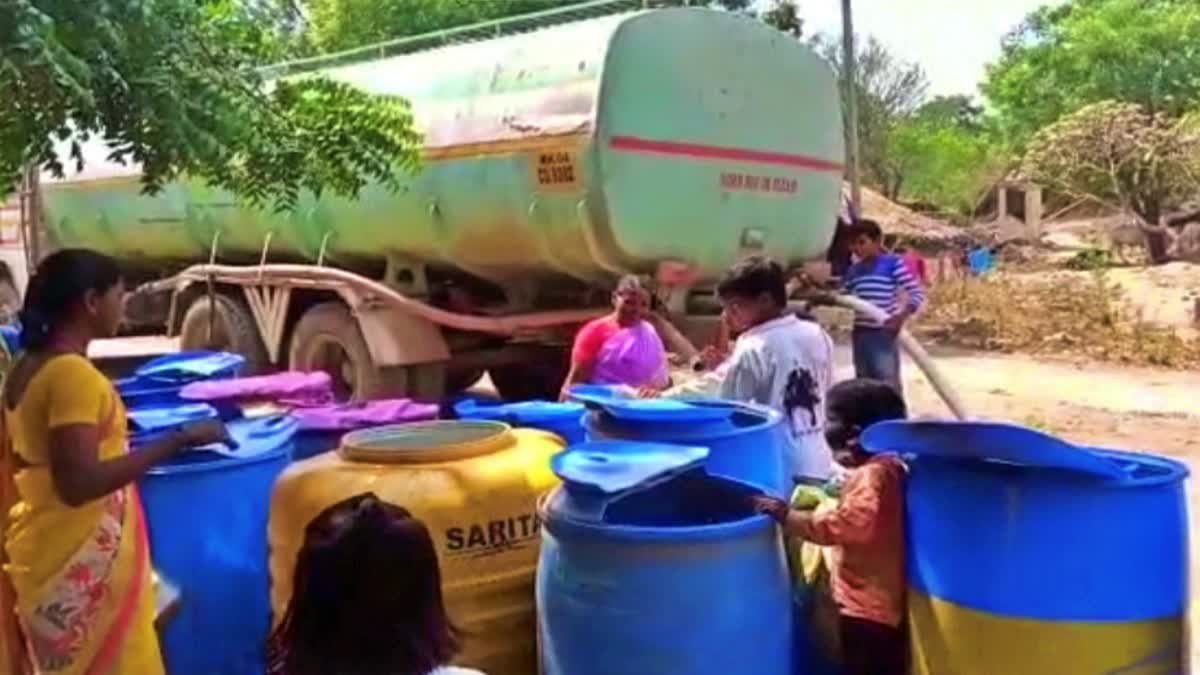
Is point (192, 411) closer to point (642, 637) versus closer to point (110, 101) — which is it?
point (110, 101)

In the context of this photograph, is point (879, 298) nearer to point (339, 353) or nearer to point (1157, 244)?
point (339, 353)

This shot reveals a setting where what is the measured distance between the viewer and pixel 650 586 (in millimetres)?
2705

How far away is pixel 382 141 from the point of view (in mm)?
4410

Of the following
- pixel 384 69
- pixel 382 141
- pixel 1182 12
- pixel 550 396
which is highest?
pixel 1182 12

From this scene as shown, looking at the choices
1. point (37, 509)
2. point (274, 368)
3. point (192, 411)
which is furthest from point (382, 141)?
point (274, 368)

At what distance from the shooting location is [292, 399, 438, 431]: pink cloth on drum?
12.7 ft

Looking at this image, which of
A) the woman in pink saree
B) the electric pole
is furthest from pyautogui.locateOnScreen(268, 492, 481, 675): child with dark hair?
the electric pole

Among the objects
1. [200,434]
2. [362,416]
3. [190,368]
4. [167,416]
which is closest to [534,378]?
[190,368]

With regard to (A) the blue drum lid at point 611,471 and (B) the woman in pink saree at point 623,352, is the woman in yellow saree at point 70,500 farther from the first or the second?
(B) the woman in pink saree at point 623,352

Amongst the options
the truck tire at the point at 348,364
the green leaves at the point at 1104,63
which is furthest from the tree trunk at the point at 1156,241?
the truck tire at the point at 348,364

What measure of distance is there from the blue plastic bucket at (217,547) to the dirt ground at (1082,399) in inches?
205

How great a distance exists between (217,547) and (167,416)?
430mm

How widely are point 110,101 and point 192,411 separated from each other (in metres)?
0.98

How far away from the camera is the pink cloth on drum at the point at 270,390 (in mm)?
4336
